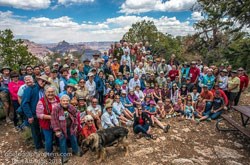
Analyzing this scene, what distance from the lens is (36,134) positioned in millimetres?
5590

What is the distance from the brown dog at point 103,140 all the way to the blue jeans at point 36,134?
1277 millimetres

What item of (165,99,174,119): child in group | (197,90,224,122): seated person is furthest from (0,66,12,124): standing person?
(197,90,224,122): seated person

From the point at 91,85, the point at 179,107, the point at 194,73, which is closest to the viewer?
the point at 91,85

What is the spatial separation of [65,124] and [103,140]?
1.02 metres

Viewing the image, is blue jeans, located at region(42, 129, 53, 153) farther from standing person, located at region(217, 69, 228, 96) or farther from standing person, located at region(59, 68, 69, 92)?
standing person, located at region(217, 69, 228, 96)

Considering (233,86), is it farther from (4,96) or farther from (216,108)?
(4,96)

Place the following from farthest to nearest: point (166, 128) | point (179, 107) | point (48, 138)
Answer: point (179, 107) < point (166, 128) < point (48, 138)

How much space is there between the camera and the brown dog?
5.06 meters

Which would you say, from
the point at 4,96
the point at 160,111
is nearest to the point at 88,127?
the point at 4,96

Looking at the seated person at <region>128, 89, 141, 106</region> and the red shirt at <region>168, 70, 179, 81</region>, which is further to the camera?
the red shirt at <region>168, 70, 179, 81</region>

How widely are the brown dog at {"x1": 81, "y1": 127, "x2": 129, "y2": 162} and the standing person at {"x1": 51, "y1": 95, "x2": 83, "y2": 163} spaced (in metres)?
0.31

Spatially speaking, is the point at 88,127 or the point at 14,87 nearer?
the point at 88,127

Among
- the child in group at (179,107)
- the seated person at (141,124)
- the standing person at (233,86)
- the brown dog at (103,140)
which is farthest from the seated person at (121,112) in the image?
the standing person at (233,86)

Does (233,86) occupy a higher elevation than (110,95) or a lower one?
higher
